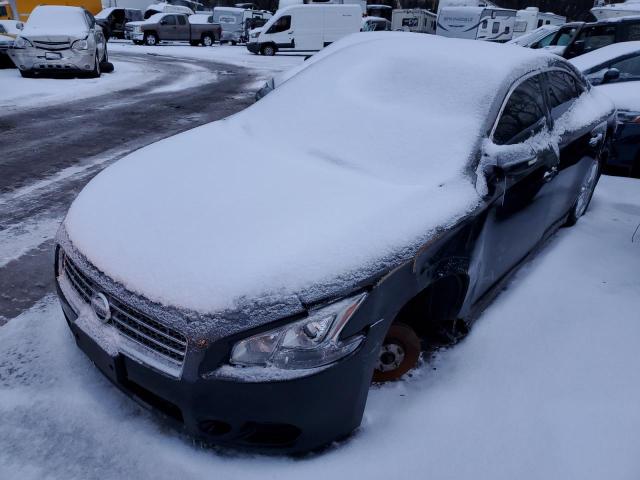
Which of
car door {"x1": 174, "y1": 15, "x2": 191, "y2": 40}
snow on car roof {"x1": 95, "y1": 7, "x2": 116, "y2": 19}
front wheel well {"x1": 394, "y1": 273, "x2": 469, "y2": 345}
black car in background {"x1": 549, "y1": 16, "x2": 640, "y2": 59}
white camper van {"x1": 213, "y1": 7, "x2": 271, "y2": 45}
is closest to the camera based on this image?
front wheel well {"x1": 394, "y1": 273, "x2": 469, "y2": 345}

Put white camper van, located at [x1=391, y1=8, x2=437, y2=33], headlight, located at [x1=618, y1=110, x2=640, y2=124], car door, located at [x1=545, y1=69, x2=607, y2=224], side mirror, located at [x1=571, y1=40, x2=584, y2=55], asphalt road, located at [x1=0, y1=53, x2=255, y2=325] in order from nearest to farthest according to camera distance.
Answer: car door, located at [x1=545, y1=69, x2=607, y2=224] → asphalt road, located at [x1=0, y1=53, x2=255, y2=325] → headlight, located at [x1=618, y1=110, x2=640, y2=124] → side mirror, located at [x1=571, y1=40, x2=584, y2=55] → white camper van, located at [x1=391, y1=8, x2=437, y2=33]

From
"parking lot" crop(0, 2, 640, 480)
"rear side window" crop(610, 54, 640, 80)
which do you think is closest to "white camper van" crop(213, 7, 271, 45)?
"rear side window" crop(610, 54, 640, 80)

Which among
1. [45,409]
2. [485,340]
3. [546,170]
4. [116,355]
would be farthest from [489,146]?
[45,409]

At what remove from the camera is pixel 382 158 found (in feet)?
8.22

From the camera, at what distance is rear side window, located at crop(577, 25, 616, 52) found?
10047 millimetres

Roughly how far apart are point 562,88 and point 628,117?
Answer: 2.47 meters

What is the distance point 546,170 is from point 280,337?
2.13m

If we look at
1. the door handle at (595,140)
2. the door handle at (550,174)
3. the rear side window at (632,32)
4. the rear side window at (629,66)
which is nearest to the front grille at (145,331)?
the door handle at (550,174)

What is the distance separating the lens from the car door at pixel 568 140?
3.27 meters

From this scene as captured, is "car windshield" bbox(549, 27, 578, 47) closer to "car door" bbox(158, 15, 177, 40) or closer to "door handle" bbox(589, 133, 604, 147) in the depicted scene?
"door handle" bbox(589, 133, 604, 147)

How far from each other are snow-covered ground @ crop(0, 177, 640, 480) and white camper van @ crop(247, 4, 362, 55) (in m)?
21.0

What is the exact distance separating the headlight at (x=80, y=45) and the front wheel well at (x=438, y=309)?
11.7 m

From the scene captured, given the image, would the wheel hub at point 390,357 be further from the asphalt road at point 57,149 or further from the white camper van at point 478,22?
the white camper van at point 478,22

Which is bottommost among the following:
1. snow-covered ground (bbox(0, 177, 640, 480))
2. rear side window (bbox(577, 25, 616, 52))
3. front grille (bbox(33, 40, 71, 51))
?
snow-covered ground (bbox(0, 177, 640, 480))
